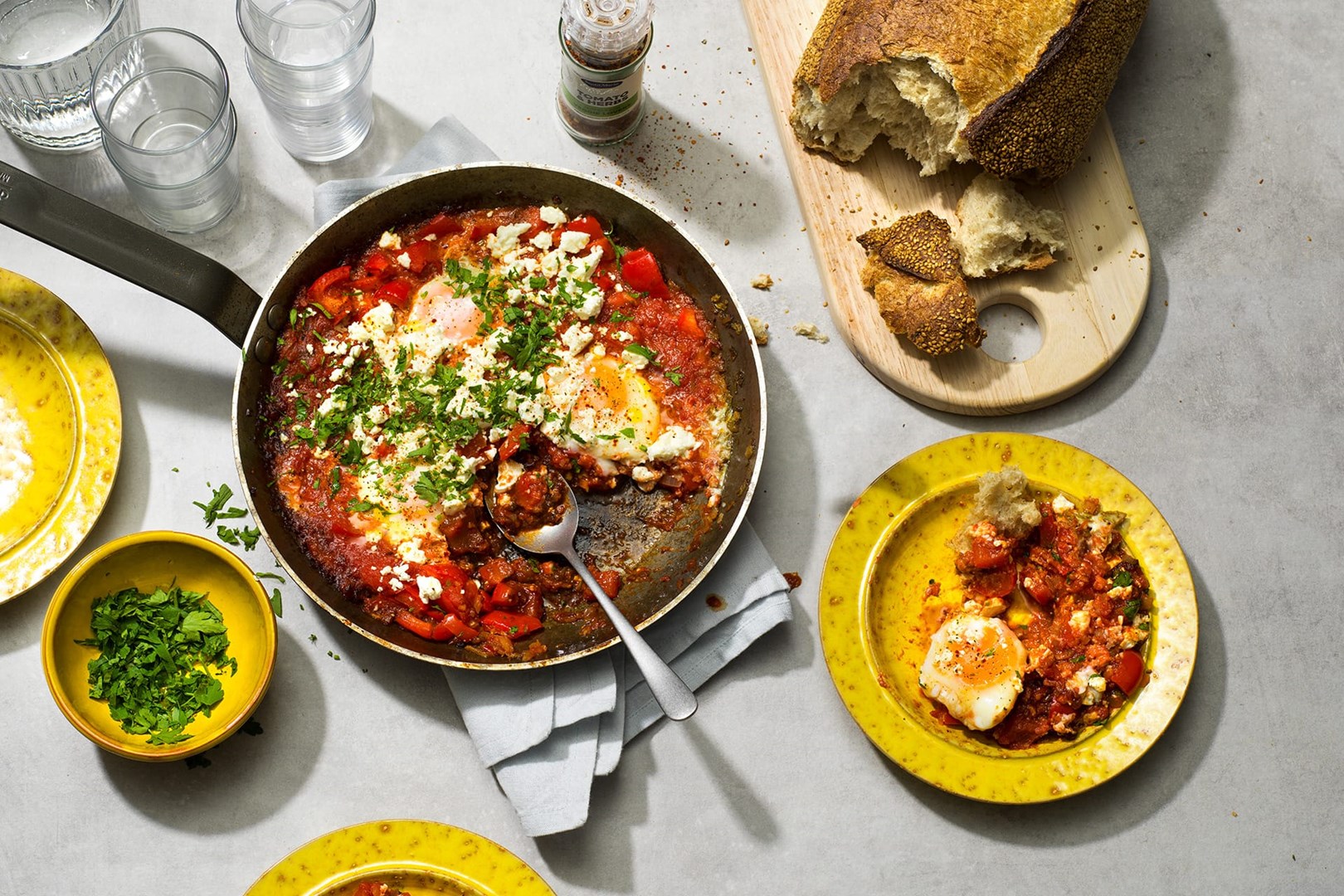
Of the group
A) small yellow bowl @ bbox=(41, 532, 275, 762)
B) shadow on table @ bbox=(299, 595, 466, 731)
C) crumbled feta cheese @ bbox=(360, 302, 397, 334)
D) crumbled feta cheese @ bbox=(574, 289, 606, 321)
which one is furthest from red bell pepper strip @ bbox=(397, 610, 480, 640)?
crumbled feta cheese @ bbox=(574, 289, 606, 321)

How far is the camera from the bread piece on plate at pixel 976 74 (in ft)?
11.1

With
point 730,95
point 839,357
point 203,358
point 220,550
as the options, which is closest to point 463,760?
point 220,550

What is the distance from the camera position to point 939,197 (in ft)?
12.5

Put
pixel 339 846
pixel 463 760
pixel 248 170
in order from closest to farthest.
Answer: pixel 339 846 → pixel 463 760 → pixel 248 170

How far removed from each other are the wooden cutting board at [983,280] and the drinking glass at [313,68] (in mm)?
1393

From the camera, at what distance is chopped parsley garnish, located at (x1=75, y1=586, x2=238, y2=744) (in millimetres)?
3328

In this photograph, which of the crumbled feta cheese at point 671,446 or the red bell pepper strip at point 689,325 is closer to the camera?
the crumbled feta cheese at point 671,446

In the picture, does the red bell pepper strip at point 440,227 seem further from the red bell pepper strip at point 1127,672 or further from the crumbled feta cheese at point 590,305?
the red bell pepper strip at point 1127,672

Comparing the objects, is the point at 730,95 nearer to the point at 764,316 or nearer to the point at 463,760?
the point at 764,316

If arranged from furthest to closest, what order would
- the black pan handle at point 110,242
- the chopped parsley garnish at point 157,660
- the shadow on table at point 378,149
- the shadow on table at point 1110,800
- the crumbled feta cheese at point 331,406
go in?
the shadow on table at point 378,149
the shadow on table at point 1110,800
the crumbled feta cheese at point 331,406
the chopped parsley garnish at point 157,660
the black pan handle at point 110,242

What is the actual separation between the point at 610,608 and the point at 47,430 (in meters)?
1.92

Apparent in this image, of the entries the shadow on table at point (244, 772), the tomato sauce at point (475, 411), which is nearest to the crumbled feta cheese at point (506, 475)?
the tomato sauce at point (475, 411)

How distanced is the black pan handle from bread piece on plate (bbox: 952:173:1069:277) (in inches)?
92.7

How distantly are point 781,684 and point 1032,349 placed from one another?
1.43 m
